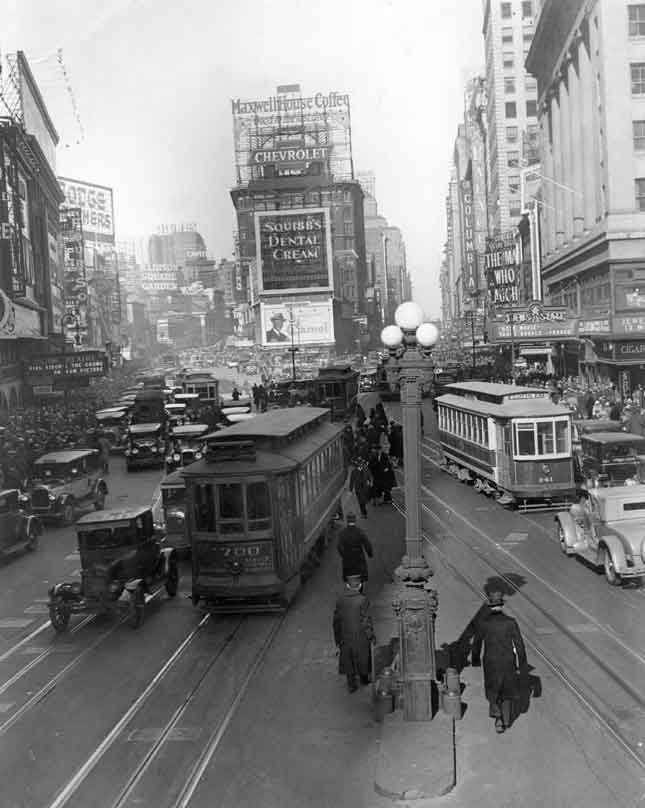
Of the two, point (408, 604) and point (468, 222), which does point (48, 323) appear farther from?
point (468, 222)

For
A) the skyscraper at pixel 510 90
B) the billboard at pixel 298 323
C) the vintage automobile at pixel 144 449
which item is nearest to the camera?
the vintage automobile at pixel 144 449

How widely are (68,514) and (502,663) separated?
729 inches

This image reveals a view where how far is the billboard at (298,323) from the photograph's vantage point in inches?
4134

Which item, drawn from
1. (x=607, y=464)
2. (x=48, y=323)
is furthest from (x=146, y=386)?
(x=607, y=464)

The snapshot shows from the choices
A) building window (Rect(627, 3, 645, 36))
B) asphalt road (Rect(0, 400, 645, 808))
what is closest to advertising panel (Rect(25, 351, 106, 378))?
building window (Rect(627, 3, 645, 36))

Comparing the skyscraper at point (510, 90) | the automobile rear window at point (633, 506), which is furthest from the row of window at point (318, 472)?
the skyscraper at point (510, 90)

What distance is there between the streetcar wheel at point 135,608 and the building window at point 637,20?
4056 cm

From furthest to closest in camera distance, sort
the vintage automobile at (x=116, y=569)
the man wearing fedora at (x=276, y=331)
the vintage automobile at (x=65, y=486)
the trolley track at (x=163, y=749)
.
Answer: the man wearing fedora at (x=276, y=331) < the vintage automobile at (x=65, y=486) < the vintage automobile at (x=116, y=569) < the trolley track at (x=163, y=749)

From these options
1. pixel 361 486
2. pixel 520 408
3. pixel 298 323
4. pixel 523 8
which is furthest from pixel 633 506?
pixel 523 8

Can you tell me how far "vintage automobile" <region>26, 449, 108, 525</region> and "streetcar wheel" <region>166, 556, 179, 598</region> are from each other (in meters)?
9.42

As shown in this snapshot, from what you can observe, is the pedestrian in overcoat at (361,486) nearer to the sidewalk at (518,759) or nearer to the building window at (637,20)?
the sidewalk at (518,759)

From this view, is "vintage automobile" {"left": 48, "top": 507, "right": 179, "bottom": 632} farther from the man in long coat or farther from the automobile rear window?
the automobile rear window

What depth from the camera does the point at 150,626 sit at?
1478cm

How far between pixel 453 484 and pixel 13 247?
127 feet
